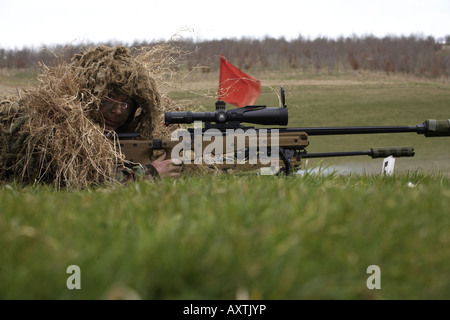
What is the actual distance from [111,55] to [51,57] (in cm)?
69

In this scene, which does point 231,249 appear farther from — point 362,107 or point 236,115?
point 362,107

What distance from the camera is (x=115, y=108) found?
5230 mm

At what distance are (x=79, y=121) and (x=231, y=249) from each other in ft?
11.8

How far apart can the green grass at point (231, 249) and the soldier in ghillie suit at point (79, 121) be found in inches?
93.0

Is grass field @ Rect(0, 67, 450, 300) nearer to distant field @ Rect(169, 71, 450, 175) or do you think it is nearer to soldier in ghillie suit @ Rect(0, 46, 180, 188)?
soldier in ghillie suit @ Rect(0, 46, 180, 188)

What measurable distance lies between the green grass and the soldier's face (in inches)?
112

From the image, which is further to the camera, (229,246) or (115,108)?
(115,108)

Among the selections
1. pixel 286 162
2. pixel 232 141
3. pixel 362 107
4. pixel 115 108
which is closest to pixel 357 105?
pixel 362 107

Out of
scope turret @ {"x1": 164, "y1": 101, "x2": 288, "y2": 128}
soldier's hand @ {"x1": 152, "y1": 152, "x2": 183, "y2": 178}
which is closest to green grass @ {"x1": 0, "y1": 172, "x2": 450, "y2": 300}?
soldier's hand @ {"x1": 152, "y1": 152, "x2": 183, "y2": 178}

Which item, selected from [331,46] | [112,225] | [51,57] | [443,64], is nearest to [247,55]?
[331,46]

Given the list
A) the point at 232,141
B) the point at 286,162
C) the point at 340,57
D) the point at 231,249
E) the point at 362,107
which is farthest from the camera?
the point at 340,57

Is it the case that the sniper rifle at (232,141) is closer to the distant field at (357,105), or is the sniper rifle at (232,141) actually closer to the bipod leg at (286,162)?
the bipod leg at (286,162)

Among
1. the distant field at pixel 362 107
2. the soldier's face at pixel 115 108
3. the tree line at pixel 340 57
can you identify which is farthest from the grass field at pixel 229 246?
the tree line at pixel 340 57

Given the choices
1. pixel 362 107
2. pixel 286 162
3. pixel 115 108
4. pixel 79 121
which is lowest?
pixel 362 107
